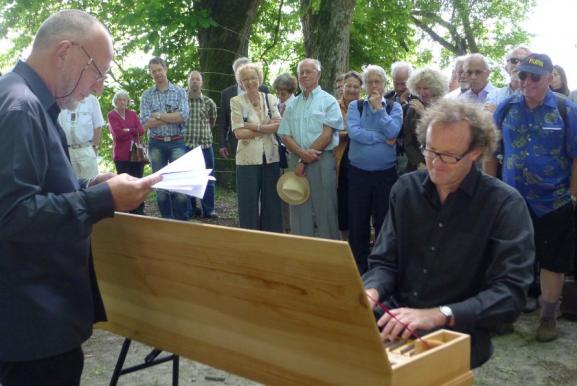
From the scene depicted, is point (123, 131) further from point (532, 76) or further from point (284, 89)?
point (532, 76)

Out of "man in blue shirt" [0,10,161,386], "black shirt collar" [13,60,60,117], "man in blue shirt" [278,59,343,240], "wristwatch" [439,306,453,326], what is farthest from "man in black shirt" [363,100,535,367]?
"man in blue shirt" [278,59,343,240]

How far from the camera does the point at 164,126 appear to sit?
8.13 metres

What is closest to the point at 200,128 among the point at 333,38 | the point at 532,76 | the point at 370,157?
the point at 333,38

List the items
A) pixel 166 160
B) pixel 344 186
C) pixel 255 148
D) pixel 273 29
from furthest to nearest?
1. pixel 273 29
2. pixel 166 160
3. pixel 255 148
4. pixel 344 186

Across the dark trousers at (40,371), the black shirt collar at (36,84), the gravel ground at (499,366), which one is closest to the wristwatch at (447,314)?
the dark trousers at (40,371)

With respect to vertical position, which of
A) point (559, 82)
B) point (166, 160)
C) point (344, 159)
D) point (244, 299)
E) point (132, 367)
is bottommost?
point (132, 367)

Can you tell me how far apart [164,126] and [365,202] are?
319 cm

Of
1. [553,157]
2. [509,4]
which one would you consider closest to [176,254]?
[553,157]

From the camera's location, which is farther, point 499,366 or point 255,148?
point 255,148

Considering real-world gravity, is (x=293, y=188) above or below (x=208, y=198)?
above

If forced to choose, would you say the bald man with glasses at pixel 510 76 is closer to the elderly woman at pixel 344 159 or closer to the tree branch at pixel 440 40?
the elderly woman at pixel 344 159

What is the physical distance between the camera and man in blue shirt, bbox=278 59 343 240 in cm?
643

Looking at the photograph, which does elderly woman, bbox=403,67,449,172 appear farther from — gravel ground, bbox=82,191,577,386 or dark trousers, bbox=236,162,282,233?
gravel ground, bbox=82,191,577,386

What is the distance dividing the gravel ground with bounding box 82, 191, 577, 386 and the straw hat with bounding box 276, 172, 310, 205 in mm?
2272
